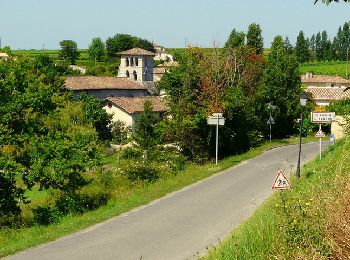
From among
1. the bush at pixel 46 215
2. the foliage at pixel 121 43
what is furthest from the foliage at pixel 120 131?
the foliage at pixel 121 43

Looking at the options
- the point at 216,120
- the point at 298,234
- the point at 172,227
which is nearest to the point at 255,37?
the point at 216,120

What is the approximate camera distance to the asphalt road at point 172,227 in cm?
1049

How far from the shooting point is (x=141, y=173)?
63.5ft

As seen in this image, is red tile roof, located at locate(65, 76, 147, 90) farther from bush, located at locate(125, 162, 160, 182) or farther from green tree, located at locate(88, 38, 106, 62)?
green tree, located at locate(88, 38, 106, 62)

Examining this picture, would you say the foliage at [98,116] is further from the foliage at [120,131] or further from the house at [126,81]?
the house at [126,81]

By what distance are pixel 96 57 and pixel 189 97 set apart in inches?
4259

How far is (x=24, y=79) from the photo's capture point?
18.7m

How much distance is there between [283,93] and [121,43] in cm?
9199

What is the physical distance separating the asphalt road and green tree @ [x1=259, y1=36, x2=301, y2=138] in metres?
21.0

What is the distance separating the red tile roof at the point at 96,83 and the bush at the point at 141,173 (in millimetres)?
39976

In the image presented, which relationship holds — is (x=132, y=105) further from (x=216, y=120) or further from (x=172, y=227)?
(x=172, y=227)

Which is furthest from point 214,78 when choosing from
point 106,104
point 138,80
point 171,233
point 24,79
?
point 138,80

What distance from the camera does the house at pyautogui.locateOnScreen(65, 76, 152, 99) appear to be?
2341 inches

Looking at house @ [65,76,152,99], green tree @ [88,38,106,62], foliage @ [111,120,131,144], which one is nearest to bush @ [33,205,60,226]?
foliage @ [111,120,131,144]
